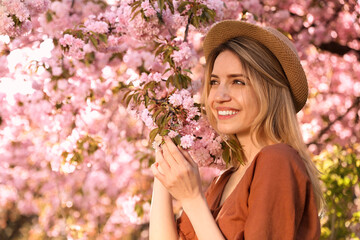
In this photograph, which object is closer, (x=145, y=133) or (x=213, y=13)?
(x=213, y=13)

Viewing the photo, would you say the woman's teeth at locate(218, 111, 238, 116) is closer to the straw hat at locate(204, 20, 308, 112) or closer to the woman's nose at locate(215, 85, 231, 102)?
the woman's nose at locate(215, 85, 231, 102)

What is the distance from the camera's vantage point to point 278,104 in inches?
80.2

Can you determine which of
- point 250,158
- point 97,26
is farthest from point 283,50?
point 97,26

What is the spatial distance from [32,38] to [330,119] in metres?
3.40

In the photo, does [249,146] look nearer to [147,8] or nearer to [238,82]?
[238,82]

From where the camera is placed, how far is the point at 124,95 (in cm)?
264

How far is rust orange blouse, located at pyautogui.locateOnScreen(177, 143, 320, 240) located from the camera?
5.74 feet

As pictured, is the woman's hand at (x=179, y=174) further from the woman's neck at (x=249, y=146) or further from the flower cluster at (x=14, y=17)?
the flower cluster at (x=14, y=17)

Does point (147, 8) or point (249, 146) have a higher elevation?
point (147, 8)

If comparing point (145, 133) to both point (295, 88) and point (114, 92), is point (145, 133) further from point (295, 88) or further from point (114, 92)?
point (295, 88)

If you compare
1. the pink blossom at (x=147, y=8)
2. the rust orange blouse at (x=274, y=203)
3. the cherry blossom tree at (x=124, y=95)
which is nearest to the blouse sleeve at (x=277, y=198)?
the rust orange blouse at (x=274, y=203)

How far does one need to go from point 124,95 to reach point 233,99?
0.74 m

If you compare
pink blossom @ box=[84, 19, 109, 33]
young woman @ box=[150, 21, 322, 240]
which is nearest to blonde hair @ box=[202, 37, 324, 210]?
young woman @ box=[150, 21, 322, 240]

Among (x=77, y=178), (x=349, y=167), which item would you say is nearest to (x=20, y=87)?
(x=77, y=178)
